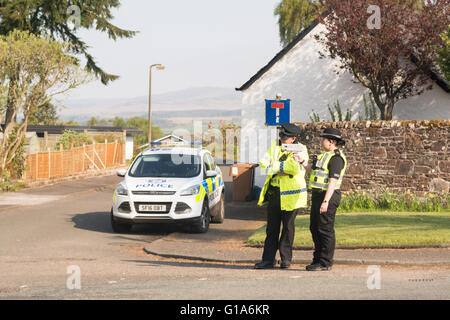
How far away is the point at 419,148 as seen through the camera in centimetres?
1625

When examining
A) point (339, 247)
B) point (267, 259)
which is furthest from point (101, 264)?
point (339, 247)

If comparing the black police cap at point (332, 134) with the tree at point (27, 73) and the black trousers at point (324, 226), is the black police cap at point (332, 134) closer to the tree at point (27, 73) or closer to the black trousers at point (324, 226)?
the black trousers at point (324, 226)

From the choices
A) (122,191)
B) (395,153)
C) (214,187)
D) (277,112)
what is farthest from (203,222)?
(277,112)

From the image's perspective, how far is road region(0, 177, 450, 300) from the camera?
7.73 m

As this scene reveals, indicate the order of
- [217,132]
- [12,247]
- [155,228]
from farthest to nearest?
[217,132] → [155,228] → [12,247]

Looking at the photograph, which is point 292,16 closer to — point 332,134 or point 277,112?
point 277,112

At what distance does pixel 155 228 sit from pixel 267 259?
6.54 meters

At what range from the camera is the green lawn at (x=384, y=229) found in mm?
11523

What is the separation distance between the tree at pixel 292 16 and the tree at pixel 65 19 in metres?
10.6

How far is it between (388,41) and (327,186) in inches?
569

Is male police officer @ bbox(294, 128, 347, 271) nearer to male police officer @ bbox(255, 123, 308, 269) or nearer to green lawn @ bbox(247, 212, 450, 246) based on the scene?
male police officer @ bbox(255, 123, 308, 269)

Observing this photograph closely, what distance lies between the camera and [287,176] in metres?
9.45

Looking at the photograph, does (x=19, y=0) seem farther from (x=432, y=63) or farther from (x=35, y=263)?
(x=35, y=263)

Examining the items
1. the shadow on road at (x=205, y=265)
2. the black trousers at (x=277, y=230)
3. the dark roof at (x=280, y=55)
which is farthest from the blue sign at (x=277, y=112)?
the black trousers at (x=277, y=230)
